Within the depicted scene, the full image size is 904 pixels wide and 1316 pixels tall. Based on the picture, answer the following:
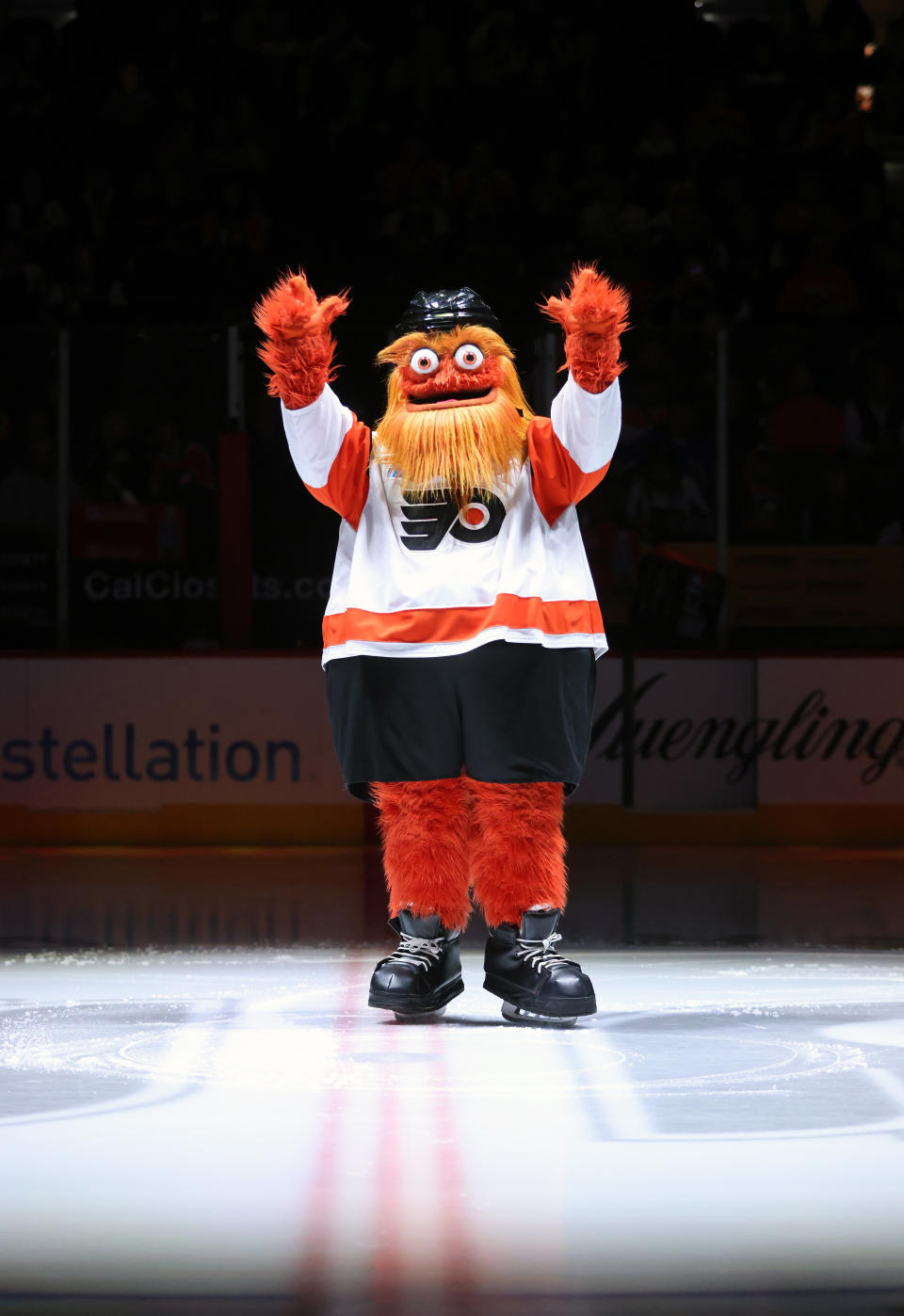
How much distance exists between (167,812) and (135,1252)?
6126 mm

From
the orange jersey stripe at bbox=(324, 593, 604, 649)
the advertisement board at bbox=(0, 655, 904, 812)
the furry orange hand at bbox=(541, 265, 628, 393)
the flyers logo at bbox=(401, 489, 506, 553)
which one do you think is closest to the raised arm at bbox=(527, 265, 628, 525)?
the furry orange hand at bbox=(541, 265, 628, 393)

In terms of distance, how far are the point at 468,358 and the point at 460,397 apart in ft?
0.30

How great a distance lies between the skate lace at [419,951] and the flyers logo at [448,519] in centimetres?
84

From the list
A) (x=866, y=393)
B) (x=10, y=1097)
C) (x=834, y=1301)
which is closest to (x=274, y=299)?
(x=10, y=1097)

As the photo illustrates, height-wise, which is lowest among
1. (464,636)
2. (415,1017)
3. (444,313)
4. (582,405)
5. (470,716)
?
(415,1017)

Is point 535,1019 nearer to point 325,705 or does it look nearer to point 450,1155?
point 450,1155

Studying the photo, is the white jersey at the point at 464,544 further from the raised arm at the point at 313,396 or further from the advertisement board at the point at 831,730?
the advertisement board at the point at 831,730

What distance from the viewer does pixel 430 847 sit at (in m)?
3.63

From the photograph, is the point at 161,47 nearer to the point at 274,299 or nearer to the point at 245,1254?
the point at 274,299

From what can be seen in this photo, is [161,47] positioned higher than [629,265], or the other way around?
[161,47]

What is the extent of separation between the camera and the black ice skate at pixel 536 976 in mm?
3521

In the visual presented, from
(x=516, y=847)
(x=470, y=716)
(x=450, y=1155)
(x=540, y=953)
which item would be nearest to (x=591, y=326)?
(x=470, y=716)

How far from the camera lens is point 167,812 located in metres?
8.04

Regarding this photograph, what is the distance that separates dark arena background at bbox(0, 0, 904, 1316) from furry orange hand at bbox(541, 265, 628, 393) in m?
1.36
